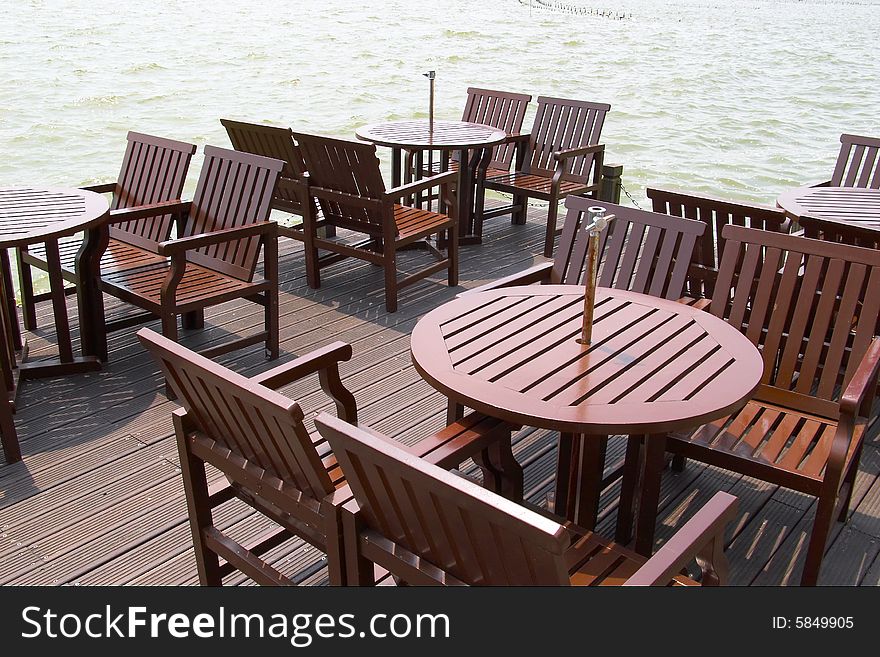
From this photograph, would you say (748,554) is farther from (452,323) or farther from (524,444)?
(452,323)

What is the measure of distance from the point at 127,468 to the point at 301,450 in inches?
67.1

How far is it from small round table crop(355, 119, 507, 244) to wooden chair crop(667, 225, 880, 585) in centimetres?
289

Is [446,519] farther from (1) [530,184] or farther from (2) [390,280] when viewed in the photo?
(1) [530,184]

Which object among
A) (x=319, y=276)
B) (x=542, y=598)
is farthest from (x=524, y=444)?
(x=319, y=276)

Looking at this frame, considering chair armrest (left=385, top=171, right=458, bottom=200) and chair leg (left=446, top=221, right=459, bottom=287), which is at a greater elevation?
chair armrest (left=385, top=171, right=458, bottom=200)

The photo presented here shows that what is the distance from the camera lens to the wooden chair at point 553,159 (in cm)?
621

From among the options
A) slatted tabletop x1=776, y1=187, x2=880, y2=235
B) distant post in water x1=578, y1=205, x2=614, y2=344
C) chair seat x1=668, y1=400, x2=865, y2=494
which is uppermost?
distant post in water x1=578, y1=205, x2=614, y2=344

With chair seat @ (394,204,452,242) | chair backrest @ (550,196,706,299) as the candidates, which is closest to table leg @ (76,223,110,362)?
chair seat @ (394,204,452,242)

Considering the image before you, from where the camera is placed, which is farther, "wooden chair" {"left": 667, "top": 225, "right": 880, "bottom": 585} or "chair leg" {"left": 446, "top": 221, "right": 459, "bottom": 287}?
"chair leg" {"left": 446, "top": 221, "right": 459, "bottom": 287}

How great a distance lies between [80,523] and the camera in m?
2.85

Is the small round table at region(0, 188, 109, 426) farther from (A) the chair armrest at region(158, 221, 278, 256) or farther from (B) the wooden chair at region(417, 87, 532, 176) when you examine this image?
(B) the wooden chair at region(417, 87, 532, 176)

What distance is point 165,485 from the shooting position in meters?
3.08

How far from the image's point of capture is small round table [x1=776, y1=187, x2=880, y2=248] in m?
3.42

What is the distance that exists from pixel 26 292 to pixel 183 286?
974 millimetres
